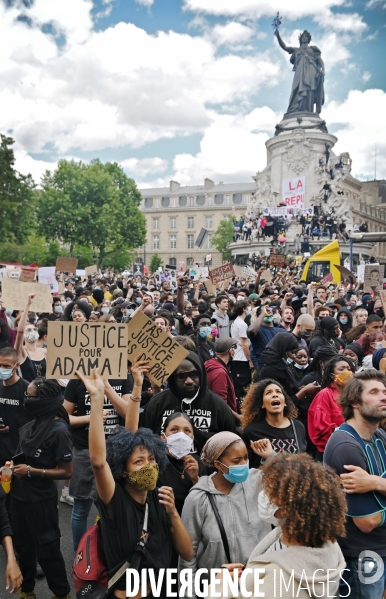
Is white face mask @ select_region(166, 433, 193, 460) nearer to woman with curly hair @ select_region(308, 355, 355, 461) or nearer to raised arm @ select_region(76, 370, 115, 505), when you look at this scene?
raised arm @ select_region(76, 370, 115, 505)

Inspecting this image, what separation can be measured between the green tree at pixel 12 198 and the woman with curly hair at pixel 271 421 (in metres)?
37.8

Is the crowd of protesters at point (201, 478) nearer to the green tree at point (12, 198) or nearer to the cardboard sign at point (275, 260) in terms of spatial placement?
the cardboard sign at point (275, 260)

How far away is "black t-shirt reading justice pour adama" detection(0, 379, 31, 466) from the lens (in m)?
4.25

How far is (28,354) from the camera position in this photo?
595 cm

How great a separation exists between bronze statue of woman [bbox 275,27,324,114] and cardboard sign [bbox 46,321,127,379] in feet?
175

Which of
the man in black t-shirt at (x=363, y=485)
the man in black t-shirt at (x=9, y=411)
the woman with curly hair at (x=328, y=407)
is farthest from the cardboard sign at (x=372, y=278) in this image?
the man in black t-shirt at (x=363, y=485)

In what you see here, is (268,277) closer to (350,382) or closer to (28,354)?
(28,354)

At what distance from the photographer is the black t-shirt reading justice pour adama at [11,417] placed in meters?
4.25

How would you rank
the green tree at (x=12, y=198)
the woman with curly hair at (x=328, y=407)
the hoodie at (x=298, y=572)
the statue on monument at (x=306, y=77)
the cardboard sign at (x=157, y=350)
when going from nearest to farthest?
the hoodie at (x=298, y=572), the cardboard sign at (x=157, y=350), the woman with curly hair at (x=328, y=407), the green tree at (x=12, y=198), the statue on monument at (x=306, y=77)

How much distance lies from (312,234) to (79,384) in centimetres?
4259

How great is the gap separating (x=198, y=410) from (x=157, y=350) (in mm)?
526

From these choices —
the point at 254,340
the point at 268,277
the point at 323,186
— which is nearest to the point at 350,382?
the point at 254,340

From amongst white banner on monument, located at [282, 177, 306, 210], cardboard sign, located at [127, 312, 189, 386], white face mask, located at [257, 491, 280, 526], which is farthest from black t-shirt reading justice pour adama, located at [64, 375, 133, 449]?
white banner on monument, located at [282, 177, 306, 210]

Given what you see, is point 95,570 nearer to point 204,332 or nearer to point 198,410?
point 198,410
